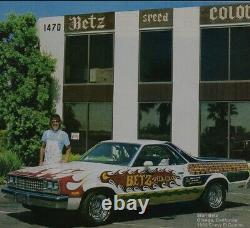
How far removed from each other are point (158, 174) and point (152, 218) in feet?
2.77

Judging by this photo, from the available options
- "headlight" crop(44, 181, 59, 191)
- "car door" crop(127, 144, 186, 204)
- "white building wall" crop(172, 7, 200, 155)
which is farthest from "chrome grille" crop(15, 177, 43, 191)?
"white building wall" crop(172, 7, 200, 155)

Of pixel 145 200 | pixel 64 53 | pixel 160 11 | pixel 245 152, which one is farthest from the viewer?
Result: pixel 64 53

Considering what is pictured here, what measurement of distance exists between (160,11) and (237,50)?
3345 mm

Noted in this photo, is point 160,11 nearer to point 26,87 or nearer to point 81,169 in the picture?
point 26,87

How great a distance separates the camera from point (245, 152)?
69.4 feet

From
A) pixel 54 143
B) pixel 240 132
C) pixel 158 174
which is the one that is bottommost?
pixel 158 174

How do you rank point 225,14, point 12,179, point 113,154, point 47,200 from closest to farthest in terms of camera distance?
point 47,200 < point 12,179 < point 113,154 < point 225,14

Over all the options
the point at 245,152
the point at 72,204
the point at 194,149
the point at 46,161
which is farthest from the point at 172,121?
the point at 72,204

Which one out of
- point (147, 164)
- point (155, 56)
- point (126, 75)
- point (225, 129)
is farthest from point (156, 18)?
point (147, 164)

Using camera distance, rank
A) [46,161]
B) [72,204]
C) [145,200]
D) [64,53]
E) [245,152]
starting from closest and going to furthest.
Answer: [72,204] < [145,200] < [46,161] < [245,152] < [64,53]

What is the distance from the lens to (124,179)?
10641 mm

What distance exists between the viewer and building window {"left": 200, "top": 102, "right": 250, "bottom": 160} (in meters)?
21.2

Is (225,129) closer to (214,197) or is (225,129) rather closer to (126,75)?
(126,75)

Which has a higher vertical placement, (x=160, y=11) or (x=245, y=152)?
(x=160, y=11)
